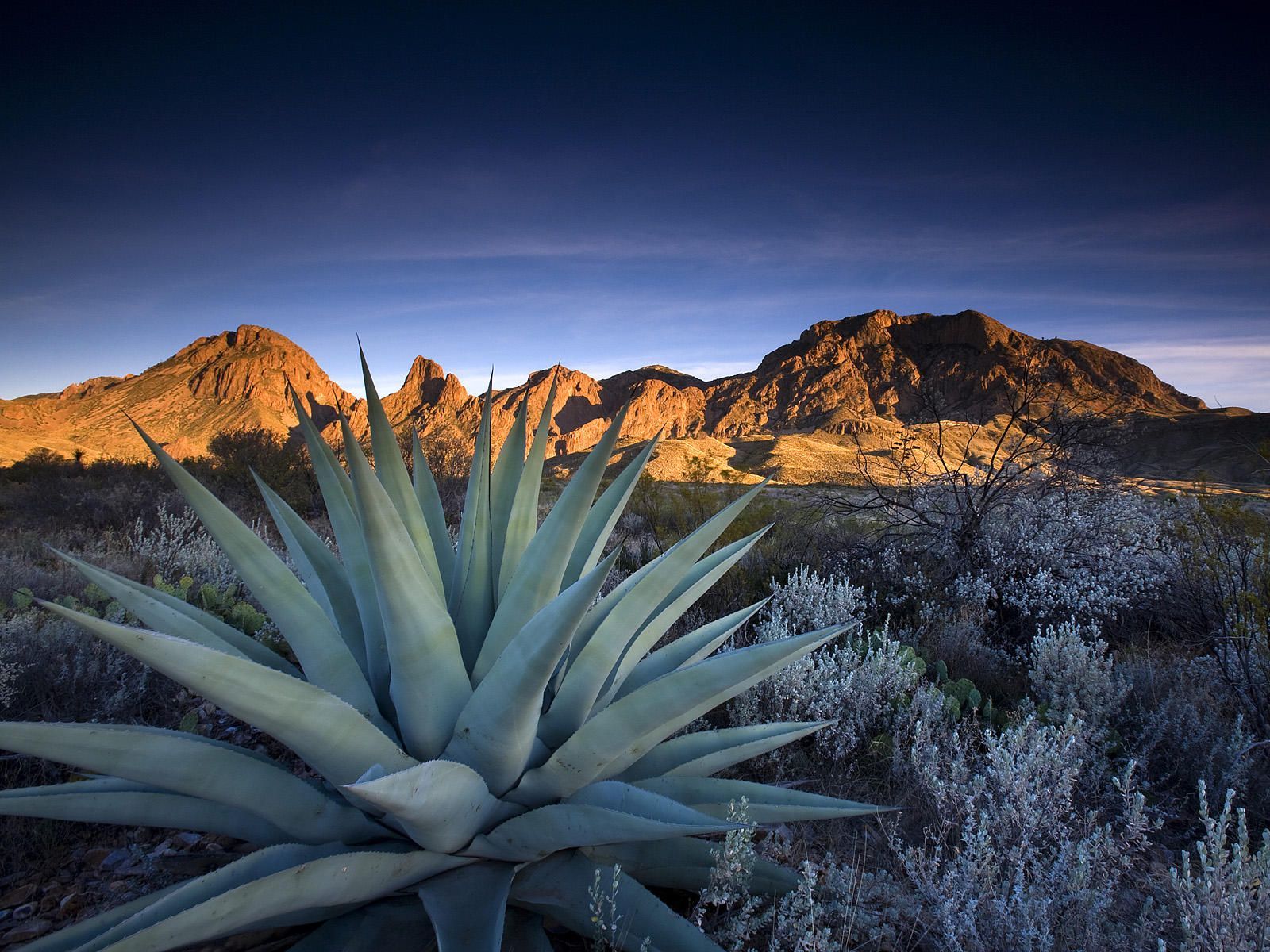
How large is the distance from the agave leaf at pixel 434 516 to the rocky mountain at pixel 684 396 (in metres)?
39.8

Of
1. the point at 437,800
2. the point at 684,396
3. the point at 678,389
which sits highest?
the point at 678,389

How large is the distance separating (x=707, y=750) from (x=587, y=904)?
554 millimetres

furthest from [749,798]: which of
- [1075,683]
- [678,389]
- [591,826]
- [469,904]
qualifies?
[678,389]

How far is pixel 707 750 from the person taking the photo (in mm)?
1852

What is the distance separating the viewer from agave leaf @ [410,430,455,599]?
2.06m

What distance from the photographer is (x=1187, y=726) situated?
9.69ft

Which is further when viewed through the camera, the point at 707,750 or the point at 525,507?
the point at 525,507

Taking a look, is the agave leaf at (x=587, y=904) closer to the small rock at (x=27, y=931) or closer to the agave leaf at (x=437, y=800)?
the agave leaf at (x=437, y=800)

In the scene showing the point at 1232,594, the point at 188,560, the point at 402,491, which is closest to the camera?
the point at 402,491

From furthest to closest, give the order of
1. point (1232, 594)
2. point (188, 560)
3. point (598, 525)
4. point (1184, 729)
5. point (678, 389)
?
point (678, 389)
point (188, 560)
point (1232, 594)
point (1184, 729)
point (598, 525)

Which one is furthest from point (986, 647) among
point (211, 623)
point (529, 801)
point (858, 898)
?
point (211, 623)

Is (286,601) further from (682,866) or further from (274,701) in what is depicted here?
(682,866)

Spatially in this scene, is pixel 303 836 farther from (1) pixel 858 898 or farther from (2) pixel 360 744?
(1) pixel 858 898

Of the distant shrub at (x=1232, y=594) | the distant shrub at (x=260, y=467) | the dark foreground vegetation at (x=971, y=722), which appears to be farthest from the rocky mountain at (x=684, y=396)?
the distant shrub at (x=1232, y=594)
